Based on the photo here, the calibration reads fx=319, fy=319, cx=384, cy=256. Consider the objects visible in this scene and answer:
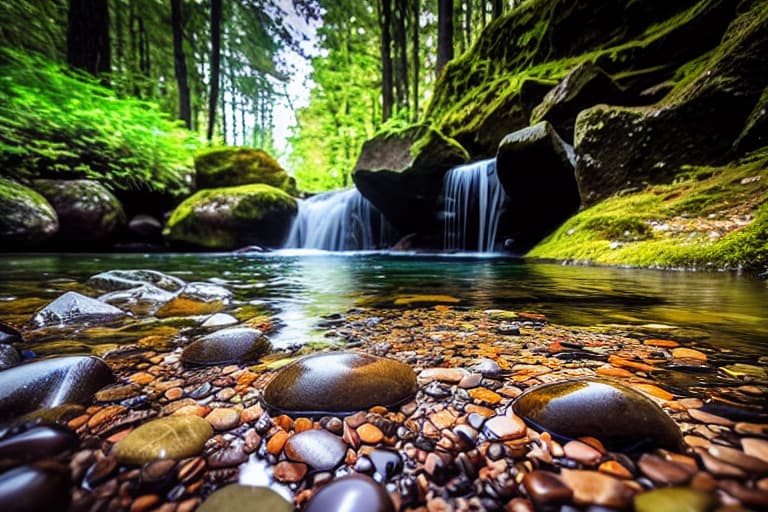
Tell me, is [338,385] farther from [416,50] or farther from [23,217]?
[416,50]

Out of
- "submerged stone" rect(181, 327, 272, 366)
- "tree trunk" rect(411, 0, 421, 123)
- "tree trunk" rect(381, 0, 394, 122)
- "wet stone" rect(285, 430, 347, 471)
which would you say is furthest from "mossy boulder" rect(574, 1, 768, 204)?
"tree trunk" rect(411, 0, 421, 123)

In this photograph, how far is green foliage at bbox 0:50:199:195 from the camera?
4.70 meters

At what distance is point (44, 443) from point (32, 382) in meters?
0.37

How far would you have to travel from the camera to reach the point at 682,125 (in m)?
5.08

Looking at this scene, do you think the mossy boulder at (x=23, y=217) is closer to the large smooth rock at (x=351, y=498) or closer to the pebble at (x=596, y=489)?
the large smooth rock at (x=351, y=498)

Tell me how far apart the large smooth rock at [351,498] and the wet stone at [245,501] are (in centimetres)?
6

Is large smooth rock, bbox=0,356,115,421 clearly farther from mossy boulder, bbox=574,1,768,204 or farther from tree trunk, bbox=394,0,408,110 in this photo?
tree trunk, bbox=394,0,408,110

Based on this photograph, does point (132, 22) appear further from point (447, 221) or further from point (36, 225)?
point (447, 221)

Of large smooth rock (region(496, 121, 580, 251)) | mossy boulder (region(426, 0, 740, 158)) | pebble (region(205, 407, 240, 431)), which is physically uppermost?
mossy boulder (region(426, 0, 740, 158))

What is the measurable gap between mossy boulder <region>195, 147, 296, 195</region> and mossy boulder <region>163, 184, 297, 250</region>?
1860mm

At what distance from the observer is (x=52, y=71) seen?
4859 millimetres

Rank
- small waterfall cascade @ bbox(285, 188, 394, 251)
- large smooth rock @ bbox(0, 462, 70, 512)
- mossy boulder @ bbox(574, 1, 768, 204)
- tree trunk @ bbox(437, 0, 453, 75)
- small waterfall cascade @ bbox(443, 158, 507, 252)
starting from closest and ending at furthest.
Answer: large smooth rock @ bbox(0, 462, 70, 512) < mossy boulder @ bbox(574, 1, 768, 204) < small waterfall cascade @ bbox(443, 158, 507, 252) < small waterfall cascade @ bbox(285, 188, 394, 251) < tree trunk @ bbox(437, 0, 453, 75)

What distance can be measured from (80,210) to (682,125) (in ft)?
41.4

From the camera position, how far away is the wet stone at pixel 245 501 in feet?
1.93
